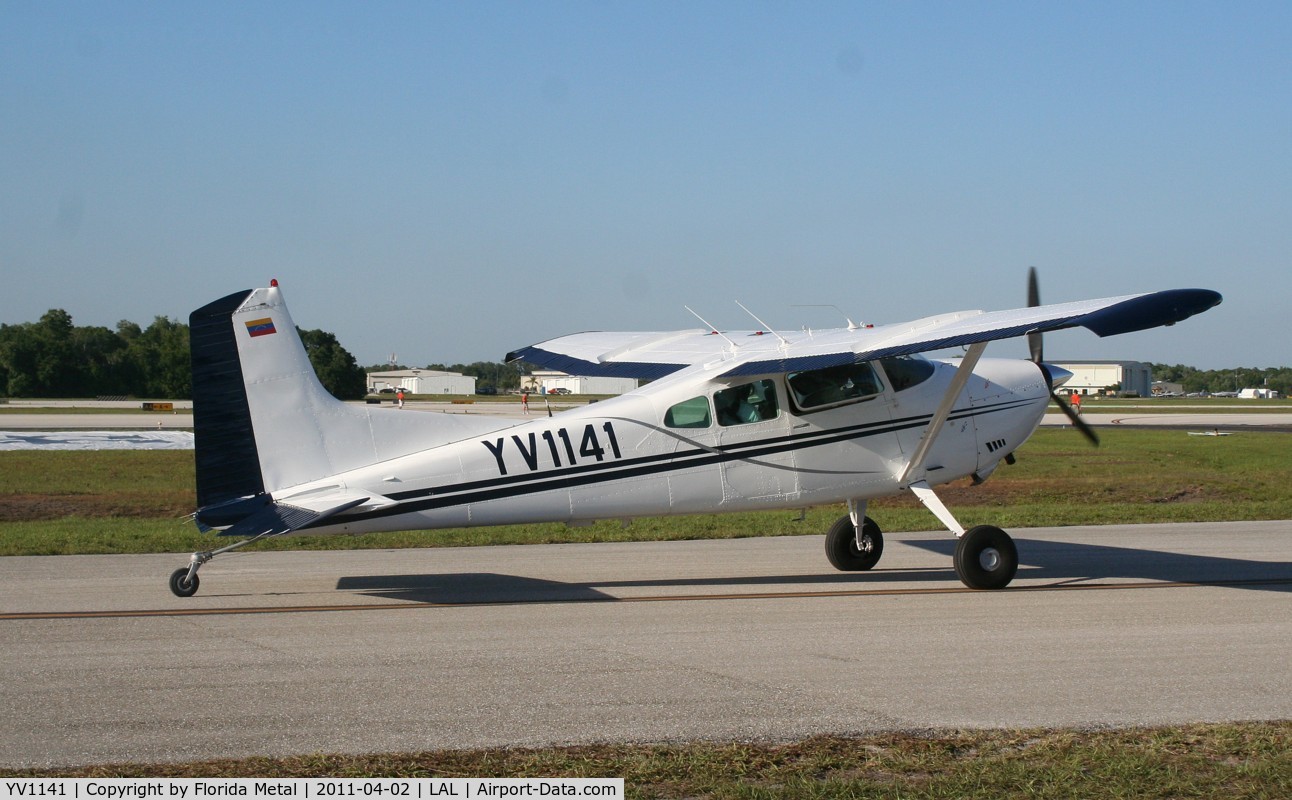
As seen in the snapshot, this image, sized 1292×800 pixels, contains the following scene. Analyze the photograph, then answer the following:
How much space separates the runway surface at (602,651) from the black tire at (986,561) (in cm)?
24

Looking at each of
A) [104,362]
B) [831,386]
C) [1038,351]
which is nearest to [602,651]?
[831,386]

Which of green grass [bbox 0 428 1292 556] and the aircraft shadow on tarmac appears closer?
the aircraft shadow on tarmac

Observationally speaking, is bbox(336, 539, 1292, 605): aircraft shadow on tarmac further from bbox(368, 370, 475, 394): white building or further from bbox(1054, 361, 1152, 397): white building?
bbox(368, 370, 475, 394): white building

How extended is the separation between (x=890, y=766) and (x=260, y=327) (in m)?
7.12

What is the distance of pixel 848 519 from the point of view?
12641 mm

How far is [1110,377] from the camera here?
12769cm

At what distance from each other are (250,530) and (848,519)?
6.41 m

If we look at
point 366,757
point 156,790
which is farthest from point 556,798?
point 156,790

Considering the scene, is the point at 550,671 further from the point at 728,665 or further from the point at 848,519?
the point at 848,519

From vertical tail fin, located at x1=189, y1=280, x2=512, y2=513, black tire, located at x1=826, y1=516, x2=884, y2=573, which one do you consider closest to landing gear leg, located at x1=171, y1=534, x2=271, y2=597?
vertical tail fin, located at x1=189, y1=280, x2=512, y2=513

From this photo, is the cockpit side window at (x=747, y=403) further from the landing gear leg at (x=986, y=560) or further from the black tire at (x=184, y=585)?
the black tire at (x=184, y=585)

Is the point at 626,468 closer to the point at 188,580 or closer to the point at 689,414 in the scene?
the point at 689,414

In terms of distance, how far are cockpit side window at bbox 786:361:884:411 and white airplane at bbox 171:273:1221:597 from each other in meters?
0.02

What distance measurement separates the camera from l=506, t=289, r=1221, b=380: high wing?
9.07 metres
